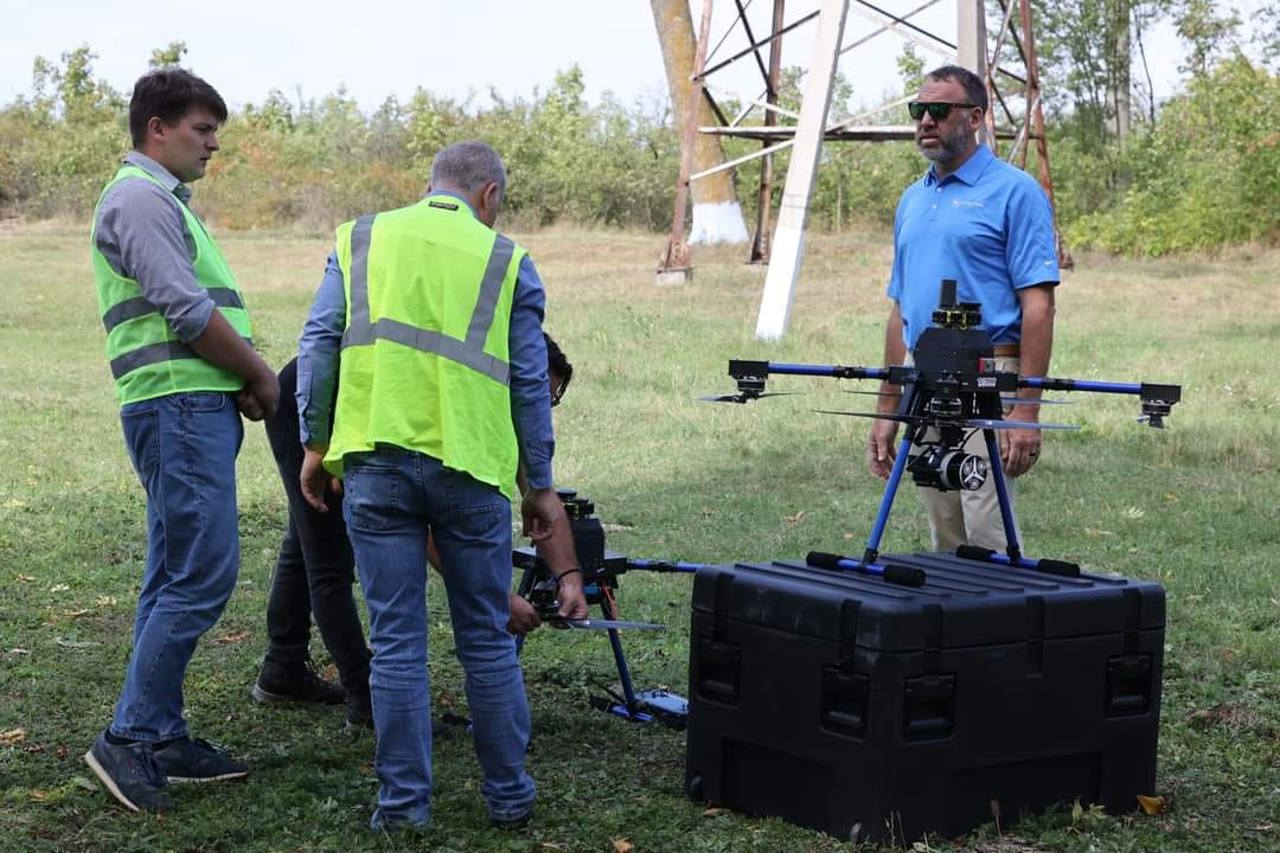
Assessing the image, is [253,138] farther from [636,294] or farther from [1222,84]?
[636,294]

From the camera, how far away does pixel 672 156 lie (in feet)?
142

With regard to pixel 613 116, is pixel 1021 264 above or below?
below

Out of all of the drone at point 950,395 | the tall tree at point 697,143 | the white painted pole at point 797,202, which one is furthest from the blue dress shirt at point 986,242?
the tall tree at point 697,143

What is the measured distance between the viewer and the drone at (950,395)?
4902 mm

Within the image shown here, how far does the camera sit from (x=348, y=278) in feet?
15.2

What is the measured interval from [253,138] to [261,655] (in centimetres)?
4556

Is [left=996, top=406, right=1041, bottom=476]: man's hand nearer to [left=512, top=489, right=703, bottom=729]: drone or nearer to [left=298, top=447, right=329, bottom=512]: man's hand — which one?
[left=512, top=489, right=703, bottom=729]: drone

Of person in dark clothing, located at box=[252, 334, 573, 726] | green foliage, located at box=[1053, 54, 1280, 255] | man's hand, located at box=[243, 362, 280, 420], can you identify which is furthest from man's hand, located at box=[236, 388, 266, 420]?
green foliage, located at box=[1053, 54, 1280, 255]

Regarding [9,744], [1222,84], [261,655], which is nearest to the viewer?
[9,744]

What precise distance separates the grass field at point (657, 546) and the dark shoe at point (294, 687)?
0.08 metres

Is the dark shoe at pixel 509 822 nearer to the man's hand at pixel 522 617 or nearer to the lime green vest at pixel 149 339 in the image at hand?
the man's hand at pixel 522 617

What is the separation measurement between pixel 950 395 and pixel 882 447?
130cm

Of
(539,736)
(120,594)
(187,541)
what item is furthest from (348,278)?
(120,594)

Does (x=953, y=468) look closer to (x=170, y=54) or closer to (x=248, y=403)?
(x=248, y=403)
